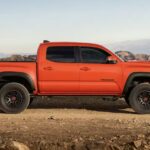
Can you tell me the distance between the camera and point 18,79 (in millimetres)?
12148

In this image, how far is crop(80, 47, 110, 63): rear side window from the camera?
1212cm

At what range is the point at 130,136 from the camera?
9305 millimetres

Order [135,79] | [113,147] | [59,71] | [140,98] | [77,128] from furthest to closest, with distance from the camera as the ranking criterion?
[135,79] → [140,98] → [59,71] → [77,128] → [113,147]

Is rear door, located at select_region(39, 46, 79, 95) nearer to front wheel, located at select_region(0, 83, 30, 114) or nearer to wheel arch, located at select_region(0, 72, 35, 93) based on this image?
wheel arch, located at select_region(0, 72, 35, 93)

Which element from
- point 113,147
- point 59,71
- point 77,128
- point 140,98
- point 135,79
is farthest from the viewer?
point 135,79

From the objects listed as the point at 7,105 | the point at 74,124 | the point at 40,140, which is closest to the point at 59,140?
A: the point at 40,140

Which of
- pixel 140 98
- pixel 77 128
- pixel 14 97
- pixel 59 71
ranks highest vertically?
pixel 59 71

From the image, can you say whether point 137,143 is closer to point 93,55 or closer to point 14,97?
point 93,55

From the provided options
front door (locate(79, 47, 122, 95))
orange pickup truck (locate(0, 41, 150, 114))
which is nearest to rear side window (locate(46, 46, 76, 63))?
orange pickup truck (locate(0, 41, 150, 114))

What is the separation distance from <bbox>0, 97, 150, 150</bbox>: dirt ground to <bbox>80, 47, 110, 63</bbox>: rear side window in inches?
51.7

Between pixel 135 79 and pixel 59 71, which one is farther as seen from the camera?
pixel 135 79

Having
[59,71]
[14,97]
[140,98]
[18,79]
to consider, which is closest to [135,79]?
[140,98]

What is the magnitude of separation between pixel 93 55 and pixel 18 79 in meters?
1.92

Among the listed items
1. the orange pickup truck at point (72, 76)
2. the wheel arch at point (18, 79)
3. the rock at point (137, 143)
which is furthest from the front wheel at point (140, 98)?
the rock at point (137, 143)
